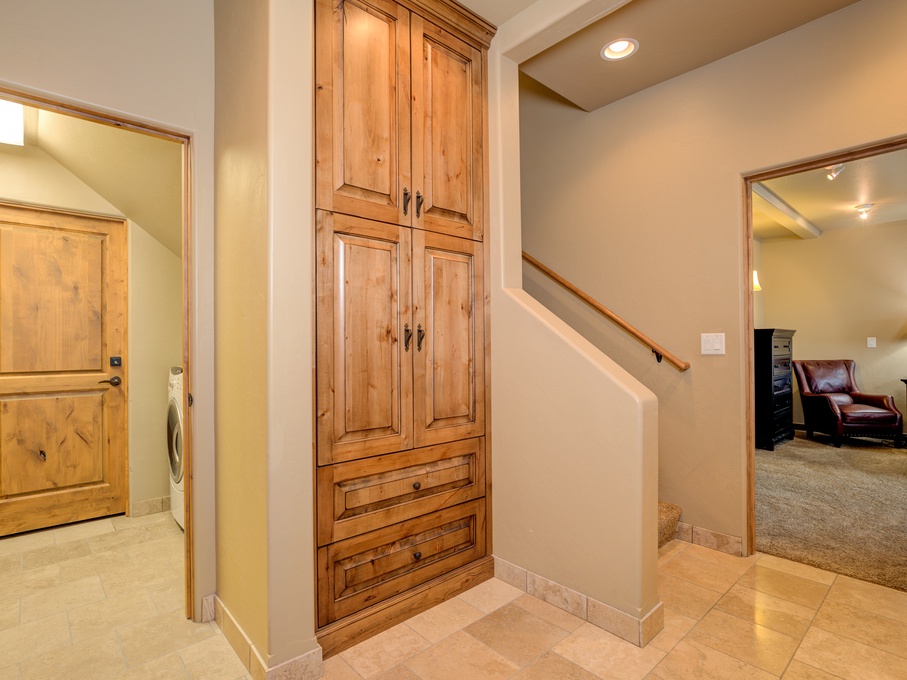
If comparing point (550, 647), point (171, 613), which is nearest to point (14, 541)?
point (171, 613)

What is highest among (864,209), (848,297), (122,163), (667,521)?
(864,209)

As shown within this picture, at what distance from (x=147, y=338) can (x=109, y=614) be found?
5.98 feet

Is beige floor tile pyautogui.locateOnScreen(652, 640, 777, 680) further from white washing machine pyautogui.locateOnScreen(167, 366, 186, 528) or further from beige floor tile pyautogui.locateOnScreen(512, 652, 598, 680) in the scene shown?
white washing machine pyautogui.locateOnScreen(167, 366, 186, 528)

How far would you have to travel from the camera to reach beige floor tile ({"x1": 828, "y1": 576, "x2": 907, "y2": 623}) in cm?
196

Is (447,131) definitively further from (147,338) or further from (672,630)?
(147,338)

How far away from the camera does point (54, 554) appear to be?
104 inches

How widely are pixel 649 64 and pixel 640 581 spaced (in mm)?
2542

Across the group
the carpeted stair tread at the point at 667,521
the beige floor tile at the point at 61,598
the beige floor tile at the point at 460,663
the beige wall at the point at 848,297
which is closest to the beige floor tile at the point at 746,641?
the carpeted stair tread at the point at 667,521

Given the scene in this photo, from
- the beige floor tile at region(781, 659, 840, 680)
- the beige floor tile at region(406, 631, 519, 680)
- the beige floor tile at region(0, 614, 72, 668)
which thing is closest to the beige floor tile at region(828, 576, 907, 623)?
the beige floor tile at region(781, 659, 840, 680)

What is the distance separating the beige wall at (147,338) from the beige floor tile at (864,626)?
3.75m

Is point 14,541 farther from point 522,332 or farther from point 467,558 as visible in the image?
point 522,332

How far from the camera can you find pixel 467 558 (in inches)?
86.9

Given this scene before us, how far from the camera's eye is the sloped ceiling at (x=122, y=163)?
2.64m

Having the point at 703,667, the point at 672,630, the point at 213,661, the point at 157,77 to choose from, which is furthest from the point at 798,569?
the point at 157,77
